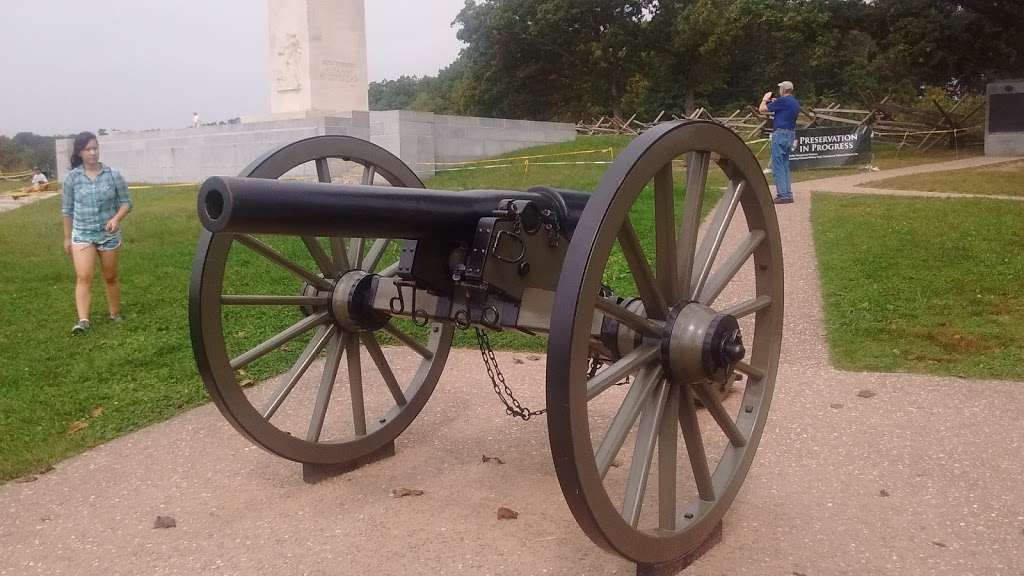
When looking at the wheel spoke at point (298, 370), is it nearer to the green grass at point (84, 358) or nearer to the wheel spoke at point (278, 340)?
the wheel spoke at point (278, 340)

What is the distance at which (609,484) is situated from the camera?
4336mm

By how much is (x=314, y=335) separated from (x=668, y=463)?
77.9 inches

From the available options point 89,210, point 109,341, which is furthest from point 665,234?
point 89,210

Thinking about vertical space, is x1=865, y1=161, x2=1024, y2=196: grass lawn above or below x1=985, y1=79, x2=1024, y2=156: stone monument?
below

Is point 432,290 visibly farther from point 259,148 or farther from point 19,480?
point 259,148

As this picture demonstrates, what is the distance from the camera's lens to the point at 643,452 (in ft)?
10.2

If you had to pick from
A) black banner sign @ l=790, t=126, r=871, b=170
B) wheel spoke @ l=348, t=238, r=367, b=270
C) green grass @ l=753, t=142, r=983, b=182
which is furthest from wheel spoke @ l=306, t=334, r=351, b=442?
black banner sign @ l=790, t=126, r=871, b=170

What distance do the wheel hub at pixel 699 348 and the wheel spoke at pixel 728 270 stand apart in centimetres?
34

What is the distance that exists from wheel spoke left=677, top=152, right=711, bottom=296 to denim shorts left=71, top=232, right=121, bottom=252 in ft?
18.9

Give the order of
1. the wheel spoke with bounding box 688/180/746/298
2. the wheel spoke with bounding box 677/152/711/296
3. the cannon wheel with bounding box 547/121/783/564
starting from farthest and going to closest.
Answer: the wheel spoke with bounding box 688/180/746/298 → the wheel spoke with bounding box 677/152/711/296 → the cannon wheel with bounding box 547/121/783/564

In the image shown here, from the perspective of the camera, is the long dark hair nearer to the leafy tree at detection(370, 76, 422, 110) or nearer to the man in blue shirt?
the man in blue shirt

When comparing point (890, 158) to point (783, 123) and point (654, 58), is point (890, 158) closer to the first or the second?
point (783, 123)

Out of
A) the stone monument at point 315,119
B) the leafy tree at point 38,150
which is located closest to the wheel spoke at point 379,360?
the stone monument at point 315,119

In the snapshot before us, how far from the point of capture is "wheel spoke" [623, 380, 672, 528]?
3.01 metres
